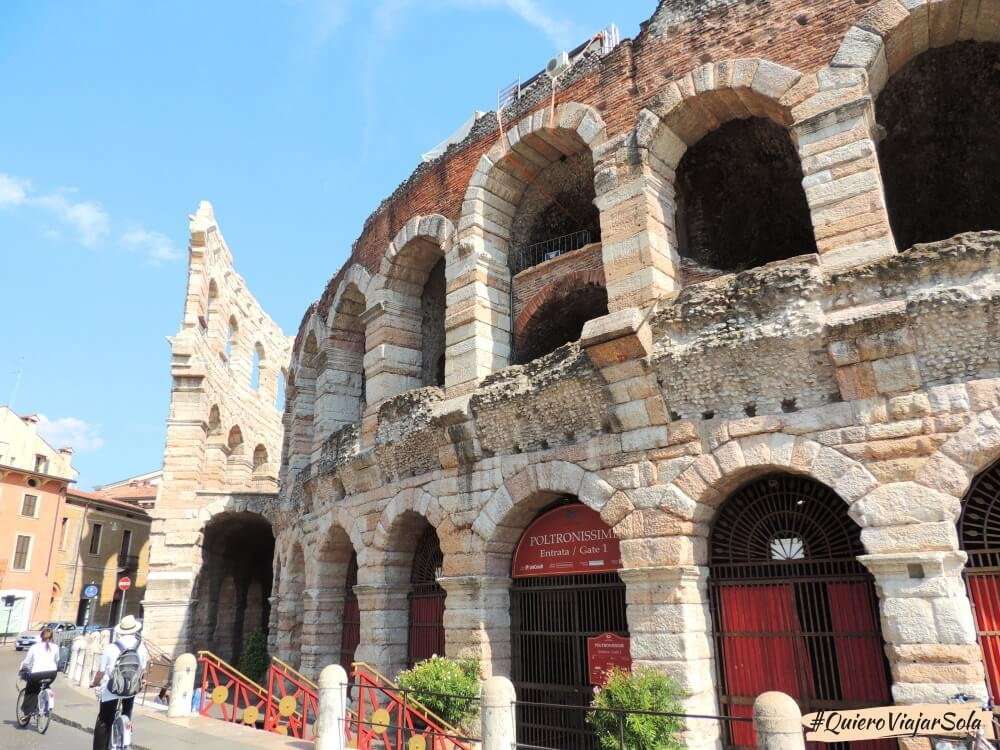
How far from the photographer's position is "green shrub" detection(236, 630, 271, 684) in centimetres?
1675

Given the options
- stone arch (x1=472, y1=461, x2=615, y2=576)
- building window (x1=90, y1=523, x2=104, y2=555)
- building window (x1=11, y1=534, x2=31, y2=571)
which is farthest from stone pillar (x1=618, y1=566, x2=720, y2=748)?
building window (x1=90, y1=523, x2=104, y2=555)

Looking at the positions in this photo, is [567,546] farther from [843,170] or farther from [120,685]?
[843,170]

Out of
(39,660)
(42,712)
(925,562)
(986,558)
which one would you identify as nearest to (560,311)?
(925,562)

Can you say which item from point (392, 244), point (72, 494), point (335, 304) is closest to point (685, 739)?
point (392, 244)

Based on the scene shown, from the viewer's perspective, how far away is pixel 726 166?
34.4 ft

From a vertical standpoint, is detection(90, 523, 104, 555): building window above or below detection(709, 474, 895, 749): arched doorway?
above

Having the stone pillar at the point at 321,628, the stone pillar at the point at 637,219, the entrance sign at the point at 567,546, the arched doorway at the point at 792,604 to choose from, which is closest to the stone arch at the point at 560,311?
the stone pillar at the point at 637,219

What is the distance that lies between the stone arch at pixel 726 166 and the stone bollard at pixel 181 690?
8214 mm

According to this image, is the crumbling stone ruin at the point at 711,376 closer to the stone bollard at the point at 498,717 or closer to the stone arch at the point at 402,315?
the stone arch at the point at 402,315

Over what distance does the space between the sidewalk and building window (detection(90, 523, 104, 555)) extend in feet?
78.9

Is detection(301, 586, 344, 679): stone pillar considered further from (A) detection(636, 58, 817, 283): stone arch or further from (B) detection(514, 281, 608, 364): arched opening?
(A) detection(636, 58, 817, 283): stone arch

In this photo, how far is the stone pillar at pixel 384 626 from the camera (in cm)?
1026

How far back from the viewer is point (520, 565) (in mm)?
8977

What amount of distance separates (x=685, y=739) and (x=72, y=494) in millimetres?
30853
